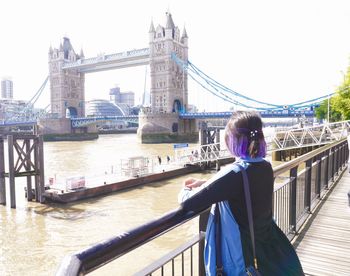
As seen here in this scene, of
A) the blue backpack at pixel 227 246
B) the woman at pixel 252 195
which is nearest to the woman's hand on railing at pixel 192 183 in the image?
the woman at pixel 252 195

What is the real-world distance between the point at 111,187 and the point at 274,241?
1732cm

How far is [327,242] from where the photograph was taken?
4.12 meters

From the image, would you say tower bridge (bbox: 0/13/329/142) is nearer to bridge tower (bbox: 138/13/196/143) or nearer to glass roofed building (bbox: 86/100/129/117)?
bridge tower (bbox: 138/13/196/143)

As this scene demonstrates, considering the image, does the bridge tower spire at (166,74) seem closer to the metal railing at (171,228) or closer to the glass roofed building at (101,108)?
the metal railing at (171,228)

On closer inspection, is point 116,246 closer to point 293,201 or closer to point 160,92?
point 293,201

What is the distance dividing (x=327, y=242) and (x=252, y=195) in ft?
9.76

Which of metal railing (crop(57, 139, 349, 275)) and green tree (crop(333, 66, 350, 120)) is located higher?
green tree (crop(333, 66, 350, 120))

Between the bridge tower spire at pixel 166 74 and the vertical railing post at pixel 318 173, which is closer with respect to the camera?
the vertical railing post at pixel 318 173

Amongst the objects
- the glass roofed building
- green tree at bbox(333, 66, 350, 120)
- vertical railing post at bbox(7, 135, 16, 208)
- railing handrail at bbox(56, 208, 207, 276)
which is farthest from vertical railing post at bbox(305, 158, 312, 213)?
the glass roofed building

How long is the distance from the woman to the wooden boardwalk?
73.0 inches

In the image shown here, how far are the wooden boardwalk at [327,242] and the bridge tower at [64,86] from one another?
281ft

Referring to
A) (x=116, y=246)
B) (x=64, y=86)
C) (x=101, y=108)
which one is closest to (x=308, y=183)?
(x=116, y=246)

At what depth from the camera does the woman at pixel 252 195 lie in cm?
163

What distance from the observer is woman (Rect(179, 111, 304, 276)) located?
64.2 inches
